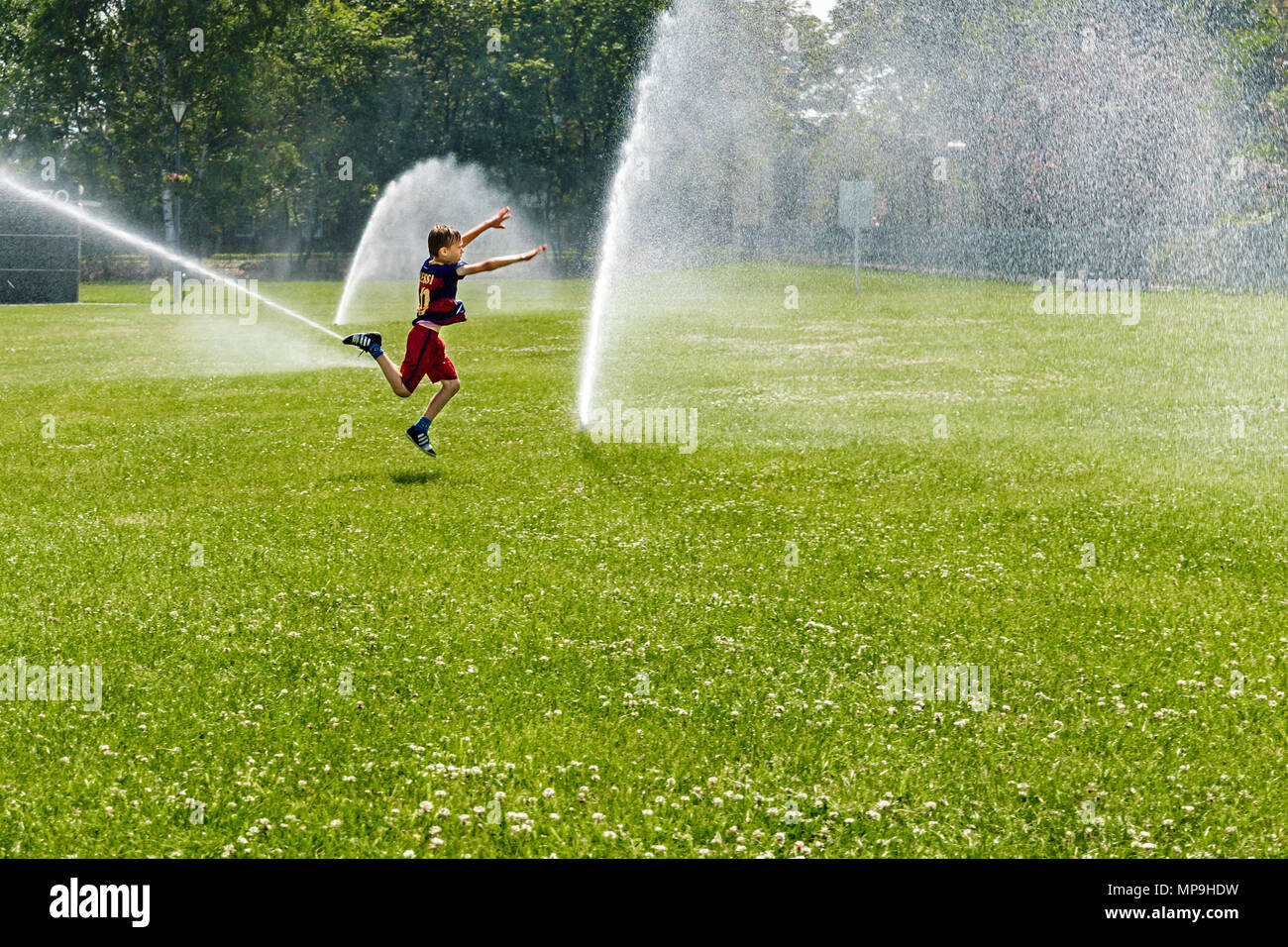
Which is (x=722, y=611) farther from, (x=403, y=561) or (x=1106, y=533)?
(x=1106, y=533)

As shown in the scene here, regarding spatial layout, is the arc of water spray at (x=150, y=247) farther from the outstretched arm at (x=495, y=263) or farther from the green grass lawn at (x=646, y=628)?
the outstretched arm at (x=495, y=263)

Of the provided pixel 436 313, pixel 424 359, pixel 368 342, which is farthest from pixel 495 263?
pixel 424 359

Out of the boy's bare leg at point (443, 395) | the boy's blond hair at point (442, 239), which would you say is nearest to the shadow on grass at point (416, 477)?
the boy's bare leg at point (443, 395)

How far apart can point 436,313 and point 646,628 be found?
23.0 ft

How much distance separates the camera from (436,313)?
53.8 feet

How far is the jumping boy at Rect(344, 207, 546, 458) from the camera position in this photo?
15.9 meters

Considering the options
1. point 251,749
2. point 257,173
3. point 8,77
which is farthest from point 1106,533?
point 8,77

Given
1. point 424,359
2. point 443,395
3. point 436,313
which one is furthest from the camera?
point 443,395

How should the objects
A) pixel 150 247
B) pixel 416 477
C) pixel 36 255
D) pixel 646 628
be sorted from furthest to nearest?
1. pixel 36 255
2. pixel 150 247
3. pixel 416 477
4. pixel 646 628

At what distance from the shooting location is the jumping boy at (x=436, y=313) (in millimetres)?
15859

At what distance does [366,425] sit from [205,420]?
3.03 metres

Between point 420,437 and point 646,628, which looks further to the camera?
point 420,437

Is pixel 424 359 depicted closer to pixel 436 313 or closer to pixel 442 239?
pixel 436 313

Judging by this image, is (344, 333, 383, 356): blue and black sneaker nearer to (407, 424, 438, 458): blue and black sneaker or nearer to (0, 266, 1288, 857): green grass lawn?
(0, 266, 1288, 857): green grass lawn
